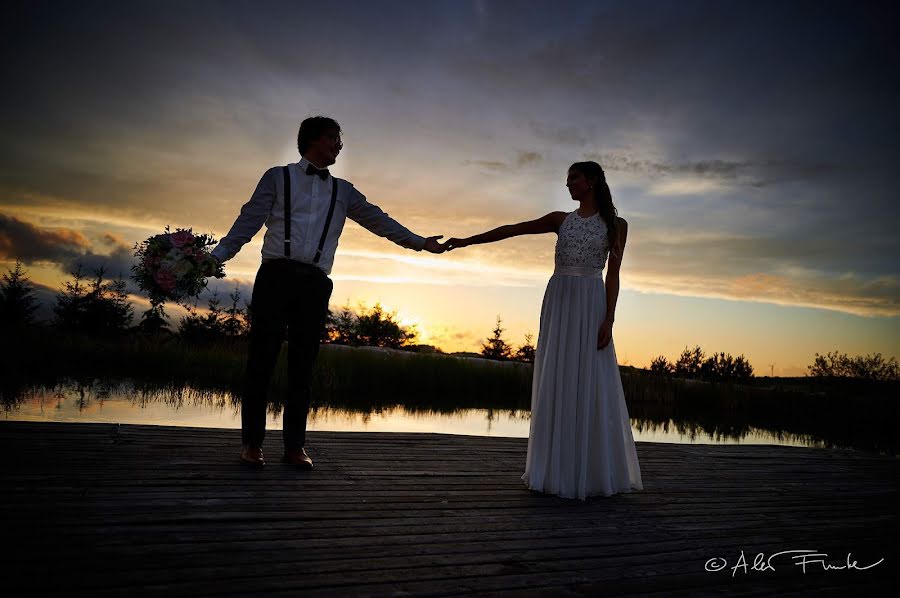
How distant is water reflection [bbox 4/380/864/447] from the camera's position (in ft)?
28.6

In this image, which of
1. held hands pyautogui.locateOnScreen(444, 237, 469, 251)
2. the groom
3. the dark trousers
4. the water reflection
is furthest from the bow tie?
the water reflection

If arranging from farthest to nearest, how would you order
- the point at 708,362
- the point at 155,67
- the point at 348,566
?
the point at 708,362, the point at 155,67, the point at 348,566

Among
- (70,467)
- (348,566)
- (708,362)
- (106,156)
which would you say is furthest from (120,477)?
(708,362)

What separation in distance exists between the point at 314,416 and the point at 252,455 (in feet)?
20.4

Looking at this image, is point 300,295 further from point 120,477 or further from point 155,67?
point 155,67

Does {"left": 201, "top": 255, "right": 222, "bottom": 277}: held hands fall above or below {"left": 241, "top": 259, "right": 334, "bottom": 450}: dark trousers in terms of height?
above

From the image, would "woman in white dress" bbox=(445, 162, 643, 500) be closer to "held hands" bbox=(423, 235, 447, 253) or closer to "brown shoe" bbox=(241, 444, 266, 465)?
"held hands" bbox=(423, 235, 447, 253)

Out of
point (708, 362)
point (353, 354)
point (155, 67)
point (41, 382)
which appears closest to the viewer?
point (155, 67)

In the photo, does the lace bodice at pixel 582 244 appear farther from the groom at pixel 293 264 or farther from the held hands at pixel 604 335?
the groom at pixel 293 264

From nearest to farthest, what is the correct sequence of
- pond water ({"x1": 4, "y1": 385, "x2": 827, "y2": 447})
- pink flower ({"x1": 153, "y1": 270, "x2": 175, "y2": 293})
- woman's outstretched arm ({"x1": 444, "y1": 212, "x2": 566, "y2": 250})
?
1. pink flower ({"x1": 153, "y1": 270, "x2": 175, "y2": 293})
2. woman's outstretched arm ({"x1": 444, "y1": 212, "x2": 566, "y2": 250})
3. pond water ({"x1": 4, "y1": 385, "x2": 827, "y2": 447})

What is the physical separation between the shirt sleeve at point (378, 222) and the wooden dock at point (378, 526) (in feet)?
5.65

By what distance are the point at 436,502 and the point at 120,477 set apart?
182cm

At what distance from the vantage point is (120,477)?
365 cm

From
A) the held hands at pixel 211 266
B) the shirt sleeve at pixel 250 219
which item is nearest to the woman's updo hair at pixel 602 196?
the shirt sleeve at pixel 250 219
